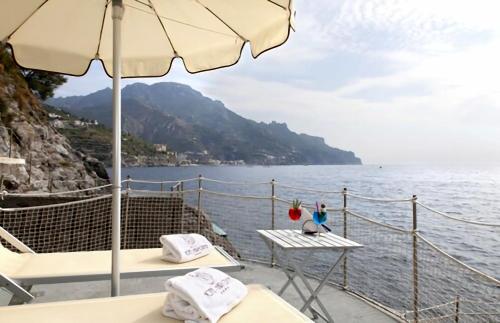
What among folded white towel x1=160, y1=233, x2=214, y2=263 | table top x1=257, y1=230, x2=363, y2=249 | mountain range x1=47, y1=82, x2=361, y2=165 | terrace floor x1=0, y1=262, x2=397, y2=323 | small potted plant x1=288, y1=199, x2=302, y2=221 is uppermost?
mountain range x1=47, y1=82, x2=361, y2=165

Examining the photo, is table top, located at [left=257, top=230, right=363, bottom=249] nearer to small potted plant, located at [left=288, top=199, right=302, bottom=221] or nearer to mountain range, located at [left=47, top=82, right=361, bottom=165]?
small potted plant, located at [left=288, top=199, right=302, bottom=221]

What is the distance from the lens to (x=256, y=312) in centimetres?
192

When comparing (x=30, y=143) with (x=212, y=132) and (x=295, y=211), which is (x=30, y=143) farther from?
(x=212, y=132)

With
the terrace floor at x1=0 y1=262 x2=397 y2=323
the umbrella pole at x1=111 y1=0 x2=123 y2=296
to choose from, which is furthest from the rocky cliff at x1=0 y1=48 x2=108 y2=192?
the umbrella pole at x1=111 y1=0 x2=123 y2=296

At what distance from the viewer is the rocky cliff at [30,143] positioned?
13.6m

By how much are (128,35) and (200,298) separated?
2384 mm

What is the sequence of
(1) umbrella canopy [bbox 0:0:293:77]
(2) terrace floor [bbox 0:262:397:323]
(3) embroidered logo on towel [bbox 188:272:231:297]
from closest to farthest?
(3) embroidered logo on towel [bbox 188:272:231:297] → (1) umbrella canopy [bbox 0:0:293:77] → (2) terrace floor [bbox 0:262:397:323]

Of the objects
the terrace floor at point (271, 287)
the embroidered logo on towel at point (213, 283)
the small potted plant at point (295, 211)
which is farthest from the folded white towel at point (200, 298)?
the terrace floor at point (271, 287)

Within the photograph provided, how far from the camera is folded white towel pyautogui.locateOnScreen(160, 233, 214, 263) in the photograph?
9.84 feet

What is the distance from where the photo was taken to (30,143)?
650 inches

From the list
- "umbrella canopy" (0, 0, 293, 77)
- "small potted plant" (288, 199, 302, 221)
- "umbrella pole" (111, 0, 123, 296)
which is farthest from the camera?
"small potted plant" (288, 199, 302, 221)

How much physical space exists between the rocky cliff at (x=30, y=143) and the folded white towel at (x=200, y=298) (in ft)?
40.2

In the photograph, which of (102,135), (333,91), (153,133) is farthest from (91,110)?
(333,91)

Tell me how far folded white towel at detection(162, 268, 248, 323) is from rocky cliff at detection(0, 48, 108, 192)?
12.2 meters
